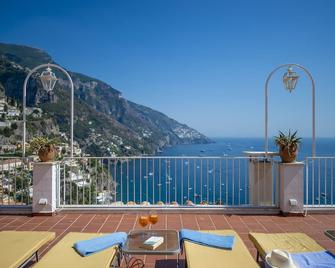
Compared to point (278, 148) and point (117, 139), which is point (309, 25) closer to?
point (278, 148)

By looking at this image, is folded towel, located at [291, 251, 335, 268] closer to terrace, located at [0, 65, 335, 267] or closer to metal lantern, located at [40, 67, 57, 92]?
terrace, located at [0, 65, 335, 267]

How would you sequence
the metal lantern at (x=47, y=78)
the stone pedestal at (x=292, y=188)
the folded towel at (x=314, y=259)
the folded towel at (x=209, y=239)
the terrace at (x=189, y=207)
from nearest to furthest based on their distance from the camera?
1. the folded towel at (x=314, y=259)
2. the folded towel at (x=209, y=239)
3. the terrace at (x=189, y=207)
4. the stone pedestal at (x=292, y=188)
5. the metal lantern at (x=47, y=78)

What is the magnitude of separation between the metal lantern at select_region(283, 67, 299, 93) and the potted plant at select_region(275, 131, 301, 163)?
88cm

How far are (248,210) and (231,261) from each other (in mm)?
3110

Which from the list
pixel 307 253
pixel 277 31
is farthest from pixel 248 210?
pixel 277 31

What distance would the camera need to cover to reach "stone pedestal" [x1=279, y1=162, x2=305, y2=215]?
216 inches

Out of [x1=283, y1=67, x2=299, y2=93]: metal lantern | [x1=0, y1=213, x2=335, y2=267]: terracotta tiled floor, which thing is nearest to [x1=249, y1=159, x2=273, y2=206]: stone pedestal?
[x1=0, y1=213, x2=335, y2=267]: terracotta tiled floor

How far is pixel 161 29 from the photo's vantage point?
18578 millimetres

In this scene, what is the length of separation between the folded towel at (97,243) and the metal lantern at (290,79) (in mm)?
4207

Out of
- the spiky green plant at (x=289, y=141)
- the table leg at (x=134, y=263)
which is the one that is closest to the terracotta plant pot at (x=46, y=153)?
the table leg at (x=134, y=263)

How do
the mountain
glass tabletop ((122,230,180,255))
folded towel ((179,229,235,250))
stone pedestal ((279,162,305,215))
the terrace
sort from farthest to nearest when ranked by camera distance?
1. the mountain
2. stone pedestal ((279,162,305,215))
3. the terrace
4. folded towel ((179,229,235,250))
5. glass tabletop ((122,230,180,255))

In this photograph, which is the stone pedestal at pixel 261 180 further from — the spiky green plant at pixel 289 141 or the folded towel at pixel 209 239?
the folded towel at pixel 209 239

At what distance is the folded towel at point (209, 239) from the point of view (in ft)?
9.89

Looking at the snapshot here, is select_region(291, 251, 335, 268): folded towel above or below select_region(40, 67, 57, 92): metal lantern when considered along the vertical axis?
below
